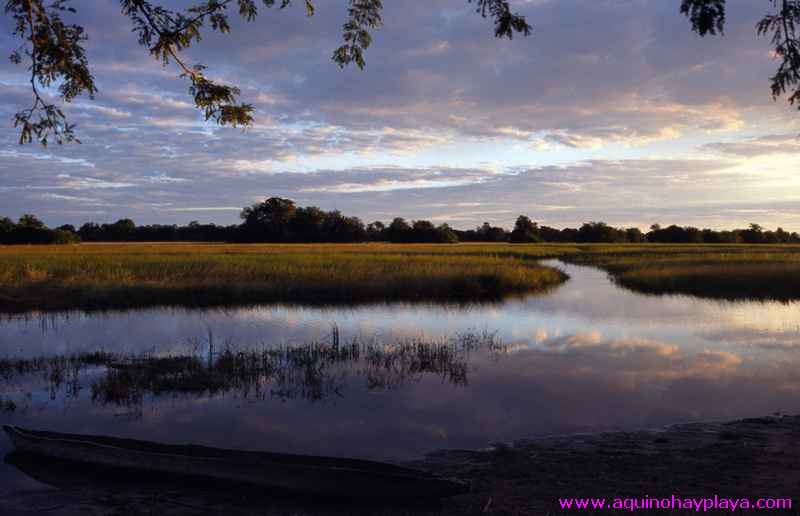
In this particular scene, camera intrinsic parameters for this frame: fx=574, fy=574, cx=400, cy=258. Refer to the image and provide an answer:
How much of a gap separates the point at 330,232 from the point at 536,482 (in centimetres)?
9191

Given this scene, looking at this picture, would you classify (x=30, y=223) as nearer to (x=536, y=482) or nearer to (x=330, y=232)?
(x=330, y=232)

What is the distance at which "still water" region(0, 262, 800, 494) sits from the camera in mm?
8328

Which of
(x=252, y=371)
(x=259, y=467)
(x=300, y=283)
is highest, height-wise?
(x=300, y=283)

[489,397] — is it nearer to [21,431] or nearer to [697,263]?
[21,431]

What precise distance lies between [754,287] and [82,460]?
3025 centimetres

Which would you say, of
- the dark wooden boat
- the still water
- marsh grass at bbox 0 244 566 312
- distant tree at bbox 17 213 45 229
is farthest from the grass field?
distant tree at bbox 17 213 45 229

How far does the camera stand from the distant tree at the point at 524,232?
111 m

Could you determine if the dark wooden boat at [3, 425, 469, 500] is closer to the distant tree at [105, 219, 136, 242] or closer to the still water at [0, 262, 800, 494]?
the still water at [0, 262, 800, 494]

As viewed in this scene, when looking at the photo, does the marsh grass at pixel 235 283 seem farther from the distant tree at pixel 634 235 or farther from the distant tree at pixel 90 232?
the distant tree at pixel 634 235

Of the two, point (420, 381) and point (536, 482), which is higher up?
point (536, 482)

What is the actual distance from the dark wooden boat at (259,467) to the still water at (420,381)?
24.5 inches

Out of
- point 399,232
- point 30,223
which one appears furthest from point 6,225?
point 399,232

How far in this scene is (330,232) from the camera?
96.7 m

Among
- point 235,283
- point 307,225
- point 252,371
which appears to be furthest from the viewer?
point 307,225
